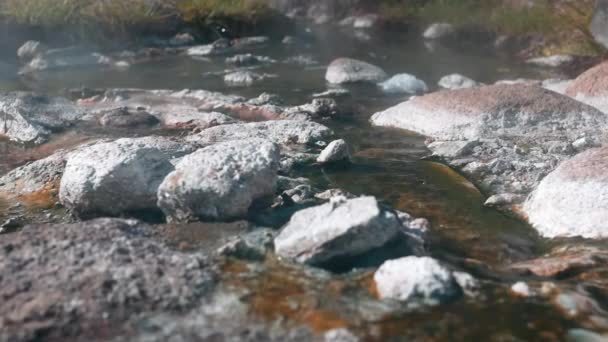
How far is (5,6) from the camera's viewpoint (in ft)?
54.9

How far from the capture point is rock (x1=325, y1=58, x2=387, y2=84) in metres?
12.8

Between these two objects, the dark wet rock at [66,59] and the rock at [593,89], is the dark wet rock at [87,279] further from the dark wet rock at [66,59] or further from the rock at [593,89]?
the dark wet rock at [66,59]

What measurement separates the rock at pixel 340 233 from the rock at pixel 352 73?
8.22 meters

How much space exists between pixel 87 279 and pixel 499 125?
6097 mm

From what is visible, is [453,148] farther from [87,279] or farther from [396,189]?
[87,279]

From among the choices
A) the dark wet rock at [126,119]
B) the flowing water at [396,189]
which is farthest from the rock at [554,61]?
the dark wet rock at [126,119]

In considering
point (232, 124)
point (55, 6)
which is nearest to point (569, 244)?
point (232, 124)

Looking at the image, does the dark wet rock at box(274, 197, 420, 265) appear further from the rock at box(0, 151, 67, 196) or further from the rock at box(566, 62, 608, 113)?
the rock at box(566, 62, 608, 113)

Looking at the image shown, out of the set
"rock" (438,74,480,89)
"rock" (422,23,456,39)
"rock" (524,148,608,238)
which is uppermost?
"rock" (524,148,608,238)

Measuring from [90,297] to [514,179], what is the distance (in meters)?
Answer: 4.51

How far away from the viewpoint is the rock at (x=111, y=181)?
5.61m

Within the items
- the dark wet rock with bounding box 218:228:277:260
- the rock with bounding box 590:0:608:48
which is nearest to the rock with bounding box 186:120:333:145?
the dark wet rock with bounding box 218:228:277:260

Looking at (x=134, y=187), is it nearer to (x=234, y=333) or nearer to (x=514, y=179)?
(x=234, y=333)

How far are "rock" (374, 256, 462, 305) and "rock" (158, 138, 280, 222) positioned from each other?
1.47 m
